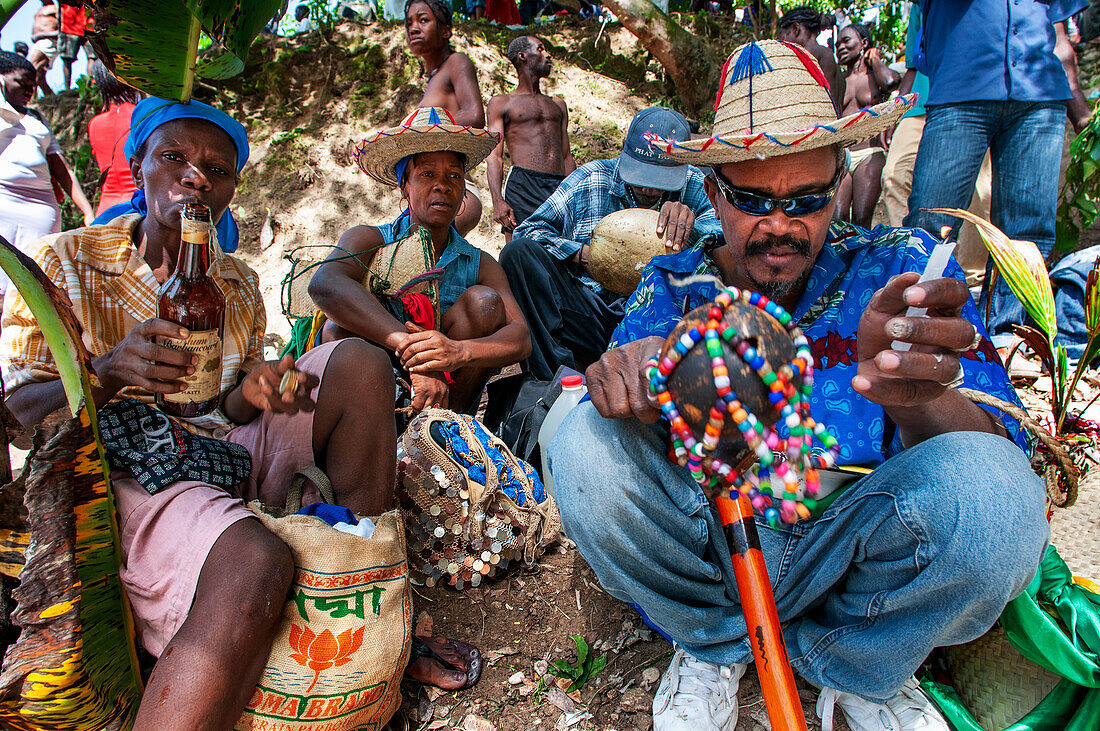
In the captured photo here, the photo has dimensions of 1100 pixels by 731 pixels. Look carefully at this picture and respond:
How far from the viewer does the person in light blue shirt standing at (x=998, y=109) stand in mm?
3387


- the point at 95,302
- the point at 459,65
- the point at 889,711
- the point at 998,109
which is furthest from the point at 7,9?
the point at 459,65

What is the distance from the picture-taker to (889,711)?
1653 mm

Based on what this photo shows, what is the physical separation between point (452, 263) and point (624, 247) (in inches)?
34.7

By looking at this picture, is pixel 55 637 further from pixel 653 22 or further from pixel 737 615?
pixel 653 22

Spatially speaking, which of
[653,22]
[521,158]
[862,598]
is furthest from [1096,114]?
[653,22]

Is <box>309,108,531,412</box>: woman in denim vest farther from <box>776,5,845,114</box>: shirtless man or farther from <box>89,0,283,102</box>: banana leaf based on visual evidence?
<box>776,5,845,114</box>: shirtless man

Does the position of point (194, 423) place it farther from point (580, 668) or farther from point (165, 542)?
point (580, 668)

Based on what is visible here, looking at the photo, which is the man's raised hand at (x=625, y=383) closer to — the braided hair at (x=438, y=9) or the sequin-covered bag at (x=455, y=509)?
the sequin-covered bag at (x=455, y=509)

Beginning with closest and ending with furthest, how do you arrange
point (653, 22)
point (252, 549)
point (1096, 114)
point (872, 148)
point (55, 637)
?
point (55, 637) → point (252, 549) → point (1096, 114) → point (872, 148) → point (653, 22)

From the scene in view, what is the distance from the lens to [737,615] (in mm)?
1744

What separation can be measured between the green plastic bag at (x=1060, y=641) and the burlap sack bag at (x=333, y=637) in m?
1.52

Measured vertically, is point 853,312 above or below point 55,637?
above

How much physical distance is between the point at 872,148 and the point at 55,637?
23.0 ft

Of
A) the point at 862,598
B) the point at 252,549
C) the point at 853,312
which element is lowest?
the point at 862,598
